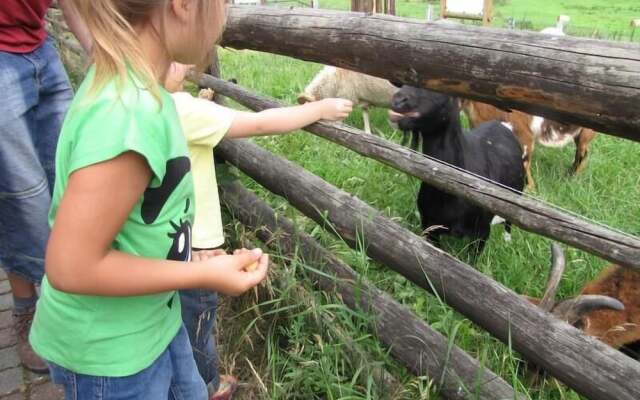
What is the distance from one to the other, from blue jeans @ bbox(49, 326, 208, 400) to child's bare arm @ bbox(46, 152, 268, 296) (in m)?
0.28

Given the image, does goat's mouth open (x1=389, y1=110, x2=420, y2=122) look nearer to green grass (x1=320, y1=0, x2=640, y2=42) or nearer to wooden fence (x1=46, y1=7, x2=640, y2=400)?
wooden fence (x1=46, y1=7, x2=640, y2=400)

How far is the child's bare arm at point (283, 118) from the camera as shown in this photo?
2143 millimetres

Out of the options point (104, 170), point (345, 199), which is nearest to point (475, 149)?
point (345, 199)

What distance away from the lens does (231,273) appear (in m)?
1.37

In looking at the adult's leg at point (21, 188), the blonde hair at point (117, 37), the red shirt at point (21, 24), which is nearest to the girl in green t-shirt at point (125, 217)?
the blonde hair at point (117, 37)

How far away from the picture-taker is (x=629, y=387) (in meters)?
1.63

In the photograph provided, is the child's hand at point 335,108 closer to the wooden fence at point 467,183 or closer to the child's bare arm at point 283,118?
the child's bare arm at point 283,118

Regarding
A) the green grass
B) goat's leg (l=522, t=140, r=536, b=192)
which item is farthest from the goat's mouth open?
the green grass

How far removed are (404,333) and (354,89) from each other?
5.95 meters

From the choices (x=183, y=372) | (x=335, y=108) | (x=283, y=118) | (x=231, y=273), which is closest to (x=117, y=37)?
(x=231, y=273)

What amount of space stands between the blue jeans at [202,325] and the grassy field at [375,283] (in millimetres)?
157

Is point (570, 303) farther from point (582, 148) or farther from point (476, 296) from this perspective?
point (582, 148)

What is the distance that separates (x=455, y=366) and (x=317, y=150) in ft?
10.3

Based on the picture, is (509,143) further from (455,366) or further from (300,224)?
(455,366)
